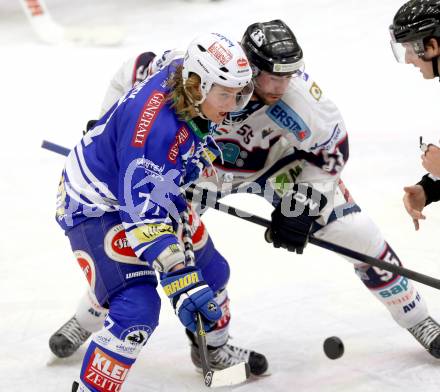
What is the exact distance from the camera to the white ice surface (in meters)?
3.36

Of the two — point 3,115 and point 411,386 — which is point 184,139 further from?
point 3,115

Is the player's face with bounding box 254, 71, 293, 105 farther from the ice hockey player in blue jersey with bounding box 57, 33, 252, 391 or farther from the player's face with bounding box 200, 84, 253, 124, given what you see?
the player's face with bounding box 200, 84, 253, 124

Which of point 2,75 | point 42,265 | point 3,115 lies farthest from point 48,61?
point 42,265

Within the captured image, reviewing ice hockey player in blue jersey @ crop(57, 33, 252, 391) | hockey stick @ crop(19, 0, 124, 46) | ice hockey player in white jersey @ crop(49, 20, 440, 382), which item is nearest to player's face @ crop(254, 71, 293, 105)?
ice hockey player in white jersey @ crop(49, 20, 440, 382)

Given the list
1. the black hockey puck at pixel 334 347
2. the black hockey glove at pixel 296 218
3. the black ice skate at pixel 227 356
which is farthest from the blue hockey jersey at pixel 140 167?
the black hockey puck at pixel 334 347

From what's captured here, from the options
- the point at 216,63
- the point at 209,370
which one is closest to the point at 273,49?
the point at 216,63

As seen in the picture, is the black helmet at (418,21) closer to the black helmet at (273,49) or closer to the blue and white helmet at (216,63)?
the black helmet at (273,49)

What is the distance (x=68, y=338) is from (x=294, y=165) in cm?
103

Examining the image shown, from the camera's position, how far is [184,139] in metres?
2.76

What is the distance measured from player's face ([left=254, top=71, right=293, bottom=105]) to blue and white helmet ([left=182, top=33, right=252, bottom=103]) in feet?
0.88

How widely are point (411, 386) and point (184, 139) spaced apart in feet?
3.77

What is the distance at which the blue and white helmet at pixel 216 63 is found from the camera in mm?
2719

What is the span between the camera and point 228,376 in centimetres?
292

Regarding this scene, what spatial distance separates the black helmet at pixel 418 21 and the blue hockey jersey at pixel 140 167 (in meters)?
0.68
